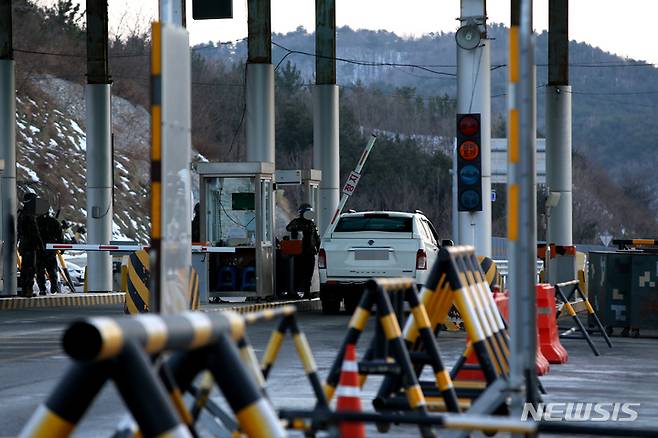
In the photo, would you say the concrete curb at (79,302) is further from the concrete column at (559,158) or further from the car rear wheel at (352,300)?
the concrete column at (559,158)

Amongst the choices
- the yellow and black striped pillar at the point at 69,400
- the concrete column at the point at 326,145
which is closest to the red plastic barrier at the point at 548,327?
the yellow and black striped pillar at the point at 69,400

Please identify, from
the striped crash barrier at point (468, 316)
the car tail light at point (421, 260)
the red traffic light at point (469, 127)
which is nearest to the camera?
the striped crash barrier at point (468, 316)

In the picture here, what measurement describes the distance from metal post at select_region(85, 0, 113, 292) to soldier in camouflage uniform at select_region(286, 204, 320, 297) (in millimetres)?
7597

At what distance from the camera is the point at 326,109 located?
134 ft

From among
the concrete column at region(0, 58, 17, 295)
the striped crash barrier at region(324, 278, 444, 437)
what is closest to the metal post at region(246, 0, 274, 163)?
the concrete column at region(0, 58, 17, 295)

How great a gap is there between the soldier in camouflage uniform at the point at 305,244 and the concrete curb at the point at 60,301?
470 cm

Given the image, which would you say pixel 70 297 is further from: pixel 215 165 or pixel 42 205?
pixel 215 165

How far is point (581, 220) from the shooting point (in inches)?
5930

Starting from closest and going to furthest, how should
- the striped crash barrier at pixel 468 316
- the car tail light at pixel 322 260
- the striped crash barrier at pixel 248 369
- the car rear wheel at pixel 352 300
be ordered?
1. the striped crash barrier at pixel 248 369
2. the striped crash barrier at pixel 468 316
3. the car tail light at pixel 322 260
4. the car rear wheel at pixel 352 300

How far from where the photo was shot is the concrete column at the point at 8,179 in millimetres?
32406

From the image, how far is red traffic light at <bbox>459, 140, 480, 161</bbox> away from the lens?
21094 mm

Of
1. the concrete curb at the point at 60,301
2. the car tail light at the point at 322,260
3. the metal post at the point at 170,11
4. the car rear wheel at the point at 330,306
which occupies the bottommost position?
the concrete curb at the point at 60,301

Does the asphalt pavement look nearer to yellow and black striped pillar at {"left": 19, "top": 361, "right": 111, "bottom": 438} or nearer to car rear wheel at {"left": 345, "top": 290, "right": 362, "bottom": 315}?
car rear wheel at {"left": 345, "top": 290, "right": 362, "bottom": 315}

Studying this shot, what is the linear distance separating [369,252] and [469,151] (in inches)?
232
